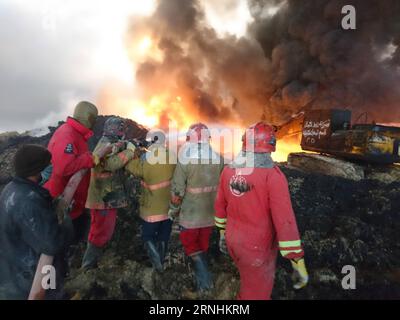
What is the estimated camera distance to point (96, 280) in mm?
5707

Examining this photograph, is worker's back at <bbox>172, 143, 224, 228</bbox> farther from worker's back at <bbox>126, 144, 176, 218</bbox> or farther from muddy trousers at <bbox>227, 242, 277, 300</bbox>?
muddy trousers at <bbox>227, 242, 277, 300</bbox>

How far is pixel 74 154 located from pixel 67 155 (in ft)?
0.37

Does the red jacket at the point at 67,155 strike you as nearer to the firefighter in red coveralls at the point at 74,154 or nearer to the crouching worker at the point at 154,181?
the firefighter in red coveralls at the point at 74,154

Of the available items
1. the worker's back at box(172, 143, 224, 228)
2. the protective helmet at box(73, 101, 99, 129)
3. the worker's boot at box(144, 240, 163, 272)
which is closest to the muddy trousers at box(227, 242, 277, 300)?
the worker's back at box(172, 143, 224, 228)

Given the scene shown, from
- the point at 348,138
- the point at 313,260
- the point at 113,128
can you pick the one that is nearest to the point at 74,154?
the point at 113,128

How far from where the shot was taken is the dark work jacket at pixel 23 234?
346cm

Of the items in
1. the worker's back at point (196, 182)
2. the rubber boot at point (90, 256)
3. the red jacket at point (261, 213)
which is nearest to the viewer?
the red jacket at point (261, 213)

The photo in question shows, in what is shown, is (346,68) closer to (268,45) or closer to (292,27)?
(292,27)

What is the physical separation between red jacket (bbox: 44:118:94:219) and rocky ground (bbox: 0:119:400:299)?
1611 millimetres

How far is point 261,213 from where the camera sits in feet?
13.0

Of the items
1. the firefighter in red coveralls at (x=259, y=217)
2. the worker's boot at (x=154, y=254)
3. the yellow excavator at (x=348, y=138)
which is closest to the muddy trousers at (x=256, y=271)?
the firefighter in red coveralls at (x=259, y=217)

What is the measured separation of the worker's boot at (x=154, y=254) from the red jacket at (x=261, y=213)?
5.97ft

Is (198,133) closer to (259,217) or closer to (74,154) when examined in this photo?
(259,217)
